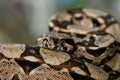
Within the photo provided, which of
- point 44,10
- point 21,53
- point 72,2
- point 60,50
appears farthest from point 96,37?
point 44,10

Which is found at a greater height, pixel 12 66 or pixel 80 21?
pixel 12 66

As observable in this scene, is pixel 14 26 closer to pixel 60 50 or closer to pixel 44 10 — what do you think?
pixel 44 10

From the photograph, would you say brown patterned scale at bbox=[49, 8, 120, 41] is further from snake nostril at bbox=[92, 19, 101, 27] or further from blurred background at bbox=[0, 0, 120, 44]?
blurred background at bbox=[0, 0, 120, 44]

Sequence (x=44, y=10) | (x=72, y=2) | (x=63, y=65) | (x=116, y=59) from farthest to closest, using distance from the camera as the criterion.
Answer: (x=44, y=10)
(x=72, y=2)
(x=116, y=59)
(x=63, y=65)

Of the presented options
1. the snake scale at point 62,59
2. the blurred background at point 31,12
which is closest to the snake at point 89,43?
the snake scale at point 62,59

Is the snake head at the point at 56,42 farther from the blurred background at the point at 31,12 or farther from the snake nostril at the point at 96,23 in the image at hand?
the blurred background at the point at 31,12

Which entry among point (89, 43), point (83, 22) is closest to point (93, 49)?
point (89, 43)
